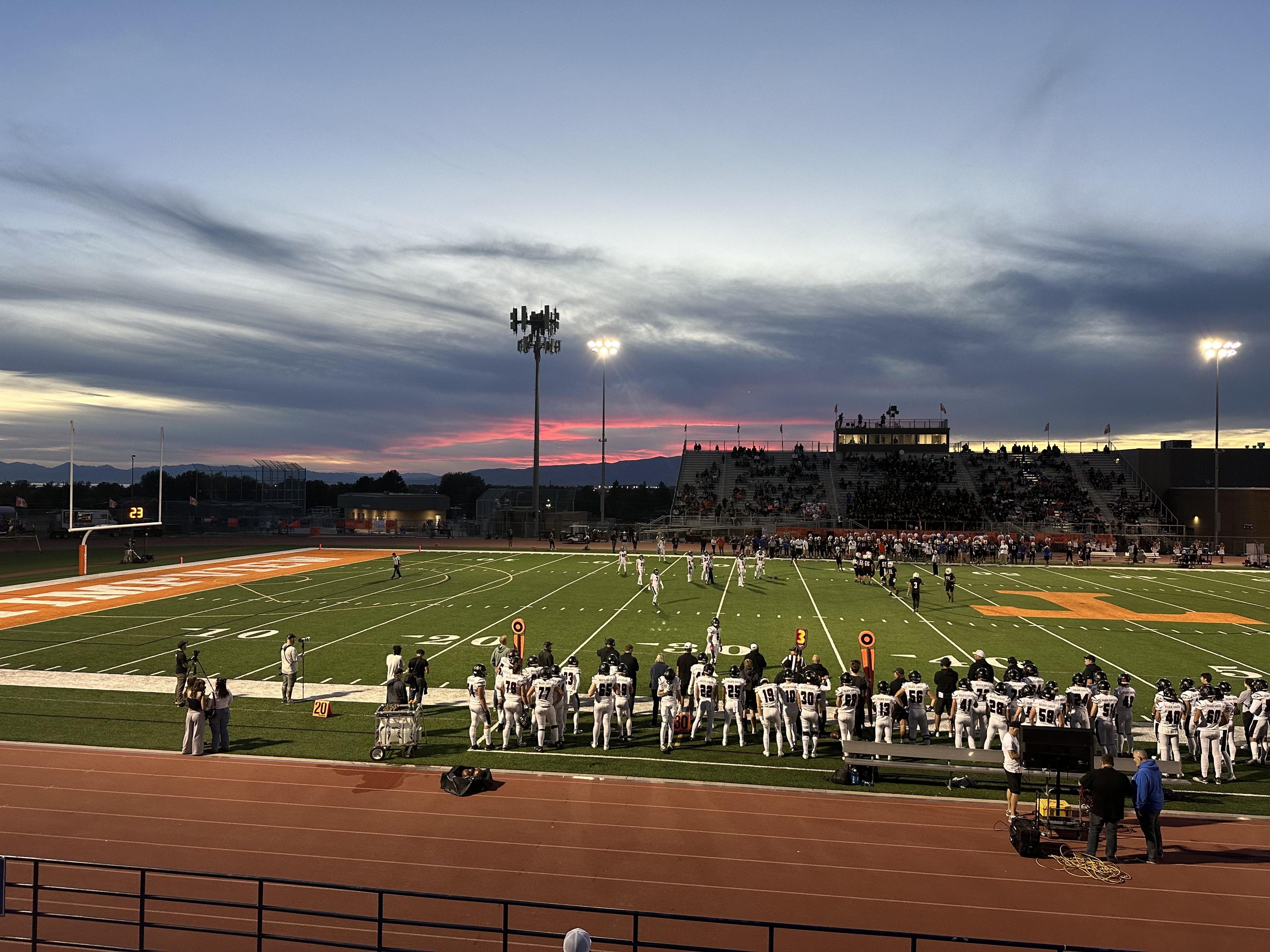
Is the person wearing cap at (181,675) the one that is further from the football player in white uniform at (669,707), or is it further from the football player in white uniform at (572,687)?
the football player in white uniform at (669,707)

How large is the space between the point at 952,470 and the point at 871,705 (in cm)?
6029

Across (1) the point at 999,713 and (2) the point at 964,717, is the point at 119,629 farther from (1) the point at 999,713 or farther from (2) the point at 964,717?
(1) the point at 999,713

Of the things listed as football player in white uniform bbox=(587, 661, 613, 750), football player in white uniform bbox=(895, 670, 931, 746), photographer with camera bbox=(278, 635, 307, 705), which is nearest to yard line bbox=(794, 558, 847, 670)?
football player in white uniform bbox=(895, 670, 931, 746)

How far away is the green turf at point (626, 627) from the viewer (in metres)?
20.7

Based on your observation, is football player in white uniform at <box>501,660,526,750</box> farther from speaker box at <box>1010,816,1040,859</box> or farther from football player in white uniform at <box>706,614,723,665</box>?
speaker box at <box>1010,816,1040,859</box>

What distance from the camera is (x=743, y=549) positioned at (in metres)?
37.9

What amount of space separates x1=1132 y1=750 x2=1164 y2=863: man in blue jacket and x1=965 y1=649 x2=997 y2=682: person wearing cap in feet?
13.8

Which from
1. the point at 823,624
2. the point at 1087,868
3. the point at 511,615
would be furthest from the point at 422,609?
the point at 1087,868

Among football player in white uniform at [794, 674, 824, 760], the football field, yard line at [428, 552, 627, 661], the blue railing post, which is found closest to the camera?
the blue railing post

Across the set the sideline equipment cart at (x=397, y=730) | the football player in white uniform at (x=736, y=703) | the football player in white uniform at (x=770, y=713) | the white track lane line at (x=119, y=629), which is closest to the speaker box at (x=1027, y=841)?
the football player in white uniform at (x=770, y=713)

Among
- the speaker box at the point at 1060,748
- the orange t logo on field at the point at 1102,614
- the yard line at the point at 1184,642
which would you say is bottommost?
the yard line at the point at 1184,642

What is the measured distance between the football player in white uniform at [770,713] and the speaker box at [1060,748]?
178 inches

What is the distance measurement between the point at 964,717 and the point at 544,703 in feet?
24.4

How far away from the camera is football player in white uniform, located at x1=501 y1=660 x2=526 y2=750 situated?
1441 cm
